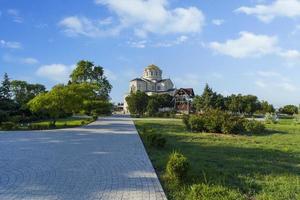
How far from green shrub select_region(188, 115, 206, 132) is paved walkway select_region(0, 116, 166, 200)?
9.97m

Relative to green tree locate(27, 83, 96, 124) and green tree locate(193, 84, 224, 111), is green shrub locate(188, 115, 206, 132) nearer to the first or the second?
green tree locate(27, 83, 96, 124)

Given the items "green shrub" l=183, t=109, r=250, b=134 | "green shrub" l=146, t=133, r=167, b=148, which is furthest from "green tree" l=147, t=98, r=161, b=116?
Result: "green shrub" l=146, t=133, r=167, b=148

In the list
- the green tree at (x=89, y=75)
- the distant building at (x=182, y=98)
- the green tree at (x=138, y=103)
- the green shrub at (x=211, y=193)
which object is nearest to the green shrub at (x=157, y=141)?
the green shrub at (x=211, y=193)

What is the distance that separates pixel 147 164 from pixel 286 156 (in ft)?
15.9

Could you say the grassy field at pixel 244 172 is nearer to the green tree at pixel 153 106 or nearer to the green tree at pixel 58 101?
the green tree at pixel 58 101

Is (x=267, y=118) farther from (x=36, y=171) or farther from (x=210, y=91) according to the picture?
(x=36, y=171)

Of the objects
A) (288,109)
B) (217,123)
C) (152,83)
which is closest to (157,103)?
(152,83)

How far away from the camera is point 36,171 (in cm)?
851

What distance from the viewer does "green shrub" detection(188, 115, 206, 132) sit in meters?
22.2

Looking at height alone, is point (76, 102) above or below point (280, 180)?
above

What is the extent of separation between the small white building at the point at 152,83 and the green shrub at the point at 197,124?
239 feet

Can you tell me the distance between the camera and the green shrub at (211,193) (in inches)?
242

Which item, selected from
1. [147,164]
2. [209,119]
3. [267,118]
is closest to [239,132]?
[209,119]

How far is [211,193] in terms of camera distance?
6.35m
